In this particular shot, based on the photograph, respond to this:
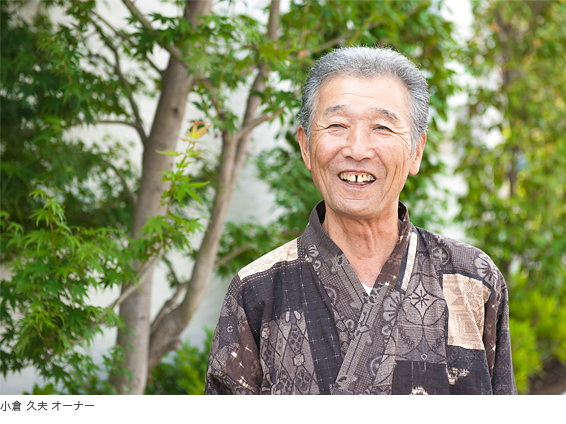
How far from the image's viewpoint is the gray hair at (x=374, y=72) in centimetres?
101

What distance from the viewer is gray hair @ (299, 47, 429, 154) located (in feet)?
3.32

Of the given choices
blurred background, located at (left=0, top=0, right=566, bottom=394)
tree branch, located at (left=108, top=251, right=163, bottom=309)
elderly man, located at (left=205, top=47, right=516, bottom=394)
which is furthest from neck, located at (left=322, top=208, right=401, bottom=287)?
tree branch, located at (left=108, top=251, right=163, bottom=309)

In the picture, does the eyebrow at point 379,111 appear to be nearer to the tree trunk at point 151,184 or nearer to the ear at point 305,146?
the ear at point 305,146

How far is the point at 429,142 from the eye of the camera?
9.87ft

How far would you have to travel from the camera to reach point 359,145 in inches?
38.8

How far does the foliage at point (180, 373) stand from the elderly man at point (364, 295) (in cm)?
207

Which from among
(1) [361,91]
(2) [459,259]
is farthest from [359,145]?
(2) [459,259]

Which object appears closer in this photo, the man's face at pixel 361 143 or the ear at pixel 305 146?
the man's face at pixel 361 143

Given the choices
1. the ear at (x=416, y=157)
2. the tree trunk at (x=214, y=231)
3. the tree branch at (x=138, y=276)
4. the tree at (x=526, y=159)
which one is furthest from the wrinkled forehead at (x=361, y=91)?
the tree at (x=526, y=159)

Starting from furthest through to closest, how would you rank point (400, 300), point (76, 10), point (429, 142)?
point (429, 142) → point (76, 10) → point (400, 300)
